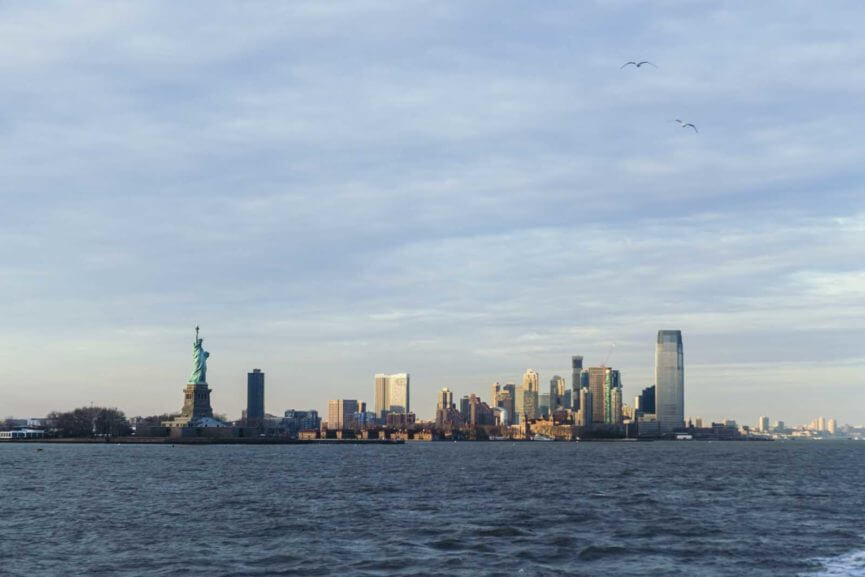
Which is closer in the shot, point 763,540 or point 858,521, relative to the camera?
point 763,540

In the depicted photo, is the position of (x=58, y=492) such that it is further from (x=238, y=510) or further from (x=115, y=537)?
(x=115, y=537)

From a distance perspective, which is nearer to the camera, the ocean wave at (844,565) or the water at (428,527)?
the ocean wave at (844,565)

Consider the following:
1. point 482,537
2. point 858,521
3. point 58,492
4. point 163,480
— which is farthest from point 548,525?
point 163,480

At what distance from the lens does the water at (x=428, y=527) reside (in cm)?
5172

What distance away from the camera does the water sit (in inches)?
2036

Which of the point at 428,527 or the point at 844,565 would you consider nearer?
the point at 844,565

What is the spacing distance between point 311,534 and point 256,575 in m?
14.9

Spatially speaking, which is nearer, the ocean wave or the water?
the ocean wave

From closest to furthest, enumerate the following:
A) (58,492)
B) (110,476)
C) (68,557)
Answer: (68,557), (58,492), (110,476)

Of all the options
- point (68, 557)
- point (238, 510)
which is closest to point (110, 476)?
point (238, 510)

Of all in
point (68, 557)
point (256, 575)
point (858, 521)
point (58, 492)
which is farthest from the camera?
point (58, 492)

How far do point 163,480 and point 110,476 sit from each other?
13.8 meters

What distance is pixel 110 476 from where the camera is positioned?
128500 mm

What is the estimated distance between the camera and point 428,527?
6644 cm
